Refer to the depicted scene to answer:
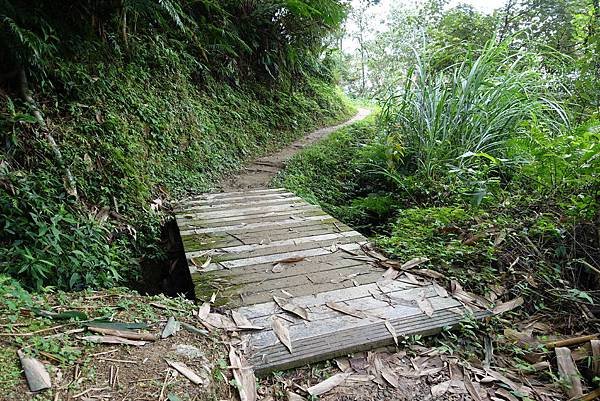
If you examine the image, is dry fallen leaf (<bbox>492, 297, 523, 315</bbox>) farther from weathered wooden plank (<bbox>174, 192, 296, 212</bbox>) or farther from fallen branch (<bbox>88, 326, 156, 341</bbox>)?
weathered wooden plank (<bbox>174, 192, 296, 212</bbox>)

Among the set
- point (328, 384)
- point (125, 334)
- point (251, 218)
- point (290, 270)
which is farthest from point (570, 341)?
point (251, 218)

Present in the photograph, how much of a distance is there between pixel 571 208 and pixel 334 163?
152 inches

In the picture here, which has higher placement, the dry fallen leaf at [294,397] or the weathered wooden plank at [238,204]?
the weathered wooden plank at [238,204]

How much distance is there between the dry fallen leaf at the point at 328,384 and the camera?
4.66 feet

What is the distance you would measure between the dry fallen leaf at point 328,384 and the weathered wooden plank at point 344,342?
3.9 inches

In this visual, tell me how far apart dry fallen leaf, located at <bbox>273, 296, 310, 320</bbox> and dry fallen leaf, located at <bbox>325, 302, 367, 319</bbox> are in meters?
0.15

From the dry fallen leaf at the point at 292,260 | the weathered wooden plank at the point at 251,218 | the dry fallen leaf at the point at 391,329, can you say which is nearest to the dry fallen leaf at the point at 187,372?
the dry fallen leaf at the point at 391,329

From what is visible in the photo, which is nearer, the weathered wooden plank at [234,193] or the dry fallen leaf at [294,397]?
the dry fallen leaf at [294,397]

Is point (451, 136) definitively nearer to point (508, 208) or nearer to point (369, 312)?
point (508, 208)

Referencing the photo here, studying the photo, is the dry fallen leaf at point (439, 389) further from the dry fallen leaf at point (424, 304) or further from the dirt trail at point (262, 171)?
the dirt trail at point (262, 171)

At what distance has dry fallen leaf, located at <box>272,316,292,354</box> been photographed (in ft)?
5.27

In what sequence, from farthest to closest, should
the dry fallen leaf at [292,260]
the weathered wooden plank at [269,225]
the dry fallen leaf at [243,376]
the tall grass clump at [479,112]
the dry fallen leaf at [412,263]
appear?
the tall grass clump at [479,112] < the weathered wooden plank at [269,225] < the dry fallen leaf at [292,260] < the dry fallen leaf at [412,263] < the dry fallen leaf at [243,376]

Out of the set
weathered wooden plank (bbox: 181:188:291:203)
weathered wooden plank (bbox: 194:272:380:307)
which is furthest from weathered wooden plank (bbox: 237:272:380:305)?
weathered wooden plank (bbox: 181:188:291:203)

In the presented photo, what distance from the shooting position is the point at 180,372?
4.29ft
